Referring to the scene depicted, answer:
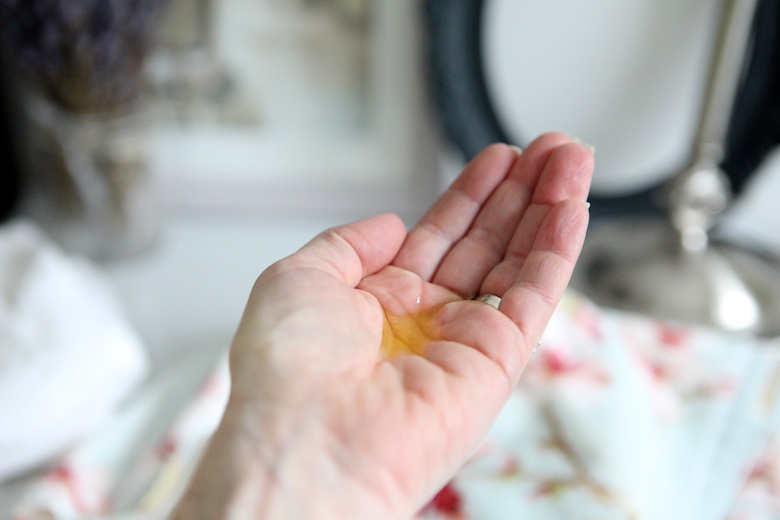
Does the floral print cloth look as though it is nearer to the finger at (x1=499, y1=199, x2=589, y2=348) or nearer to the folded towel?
the folded towel

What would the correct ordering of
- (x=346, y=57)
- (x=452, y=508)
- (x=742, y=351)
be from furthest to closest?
1. (x=346, y=57)
2. (x=742, y=351)
3. (x=452, y=508)

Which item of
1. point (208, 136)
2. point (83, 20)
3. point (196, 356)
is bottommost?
point (196, 356)

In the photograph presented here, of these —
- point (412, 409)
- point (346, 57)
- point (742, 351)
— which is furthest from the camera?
point (346, 57)

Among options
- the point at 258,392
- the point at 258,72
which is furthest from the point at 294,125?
the point at 258,392

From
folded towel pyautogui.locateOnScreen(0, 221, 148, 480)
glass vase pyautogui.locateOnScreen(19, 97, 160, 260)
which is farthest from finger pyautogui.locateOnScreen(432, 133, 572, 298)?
glass vase pyautogui.locateOnScreen(19, 97, 160, 260)

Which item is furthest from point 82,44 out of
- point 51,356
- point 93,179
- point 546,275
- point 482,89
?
point 546,275

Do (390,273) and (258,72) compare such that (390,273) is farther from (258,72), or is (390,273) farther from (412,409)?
(258,72)
